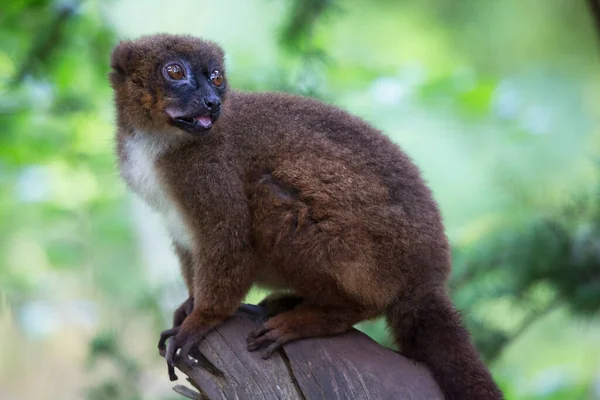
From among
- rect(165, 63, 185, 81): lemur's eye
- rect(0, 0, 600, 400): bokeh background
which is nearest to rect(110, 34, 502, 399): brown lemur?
rect(165, 63, 185, 81): lemur's eye

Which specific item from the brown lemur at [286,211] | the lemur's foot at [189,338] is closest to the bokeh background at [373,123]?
the brown lemur at [286,211]

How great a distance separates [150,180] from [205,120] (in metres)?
0.62

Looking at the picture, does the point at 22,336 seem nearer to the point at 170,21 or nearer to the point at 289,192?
the point at 170,21

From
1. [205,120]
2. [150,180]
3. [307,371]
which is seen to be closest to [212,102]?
[205,120]

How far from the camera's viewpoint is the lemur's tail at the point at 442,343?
3.97 metres

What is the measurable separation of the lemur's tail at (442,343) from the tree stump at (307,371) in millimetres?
93

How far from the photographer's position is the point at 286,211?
4.32 m

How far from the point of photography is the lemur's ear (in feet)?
15.3

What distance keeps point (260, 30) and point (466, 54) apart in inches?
154

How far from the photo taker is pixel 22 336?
9.61m

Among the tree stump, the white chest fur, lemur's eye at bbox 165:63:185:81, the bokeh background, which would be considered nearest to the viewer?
the tree stump

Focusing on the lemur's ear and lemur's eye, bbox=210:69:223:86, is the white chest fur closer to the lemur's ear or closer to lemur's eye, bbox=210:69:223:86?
the lemur's ear

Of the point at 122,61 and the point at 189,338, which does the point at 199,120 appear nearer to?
the point at 122,61

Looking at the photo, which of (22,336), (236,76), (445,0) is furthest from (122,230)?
(445,0)
